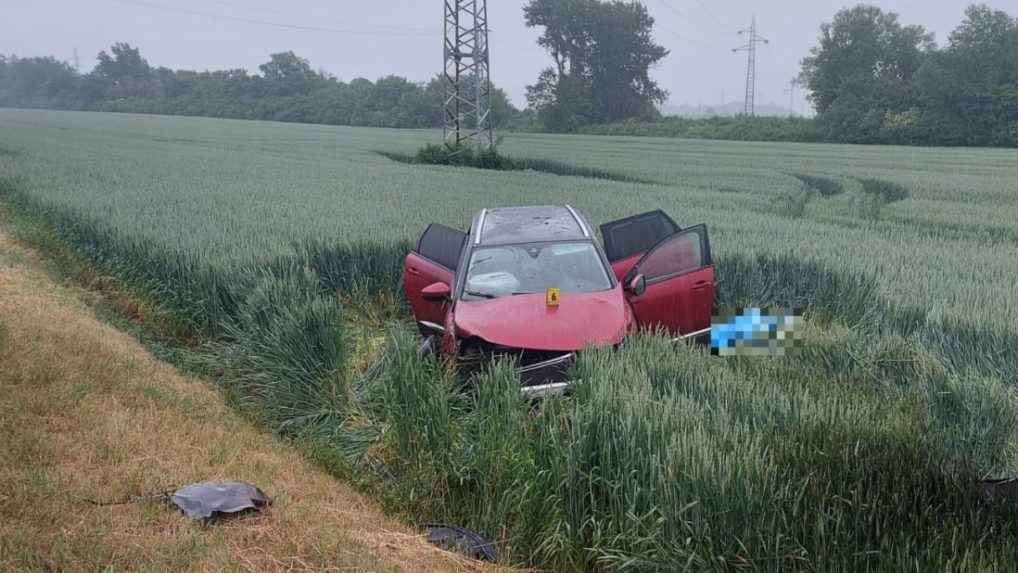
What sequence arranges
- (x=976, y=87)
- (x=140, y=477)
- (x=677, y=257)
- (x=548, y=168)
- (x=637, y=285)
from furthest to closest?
(x=976, y=87)
(x=548, y=168)
(x=677, y=257)
(x=637, y=285)
(x=140, y=477)

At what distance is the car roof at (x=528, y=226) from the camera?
733 centimetres

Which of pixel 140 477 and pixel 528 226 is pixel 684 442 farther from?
pixel 528 226

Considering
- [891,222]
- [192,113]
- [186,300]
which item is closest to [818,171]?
[891,222]

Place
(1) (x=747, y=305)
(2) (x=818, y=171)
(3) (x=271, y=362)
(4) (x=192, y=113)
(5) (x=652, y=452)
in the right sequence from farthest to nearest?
(4) (x=192, y=113)
(2) (x=818, y=171)
(1) (x=747, y=305)
(3) (x=271, y=362)
(5) (x=652, y=452)

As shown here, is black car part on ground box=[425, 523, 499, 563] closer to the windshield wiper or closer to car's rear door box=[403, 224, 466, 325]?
the windshield wiper

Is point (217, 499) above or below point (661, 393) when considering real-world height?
below

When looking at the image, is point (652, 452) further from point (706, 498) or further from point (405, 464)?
point (405, 464)

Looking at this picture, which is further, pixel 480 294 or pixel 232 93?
pixel 232 93

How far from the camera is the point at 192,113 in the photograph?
83.1 meters

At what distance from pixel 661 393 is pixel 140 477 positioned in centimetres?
298

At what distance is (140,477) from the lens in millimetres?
4746

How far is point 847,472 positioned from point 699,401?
1193mm

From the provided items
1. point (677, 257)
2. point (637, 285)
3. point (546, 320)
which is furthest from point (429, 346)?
point (677, 257)

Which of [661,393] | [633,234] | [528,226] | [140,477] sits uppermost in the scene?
[528,226]
